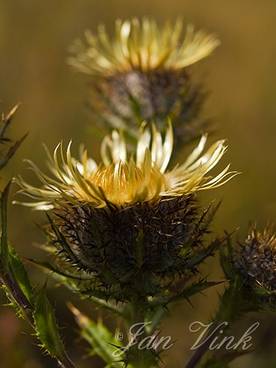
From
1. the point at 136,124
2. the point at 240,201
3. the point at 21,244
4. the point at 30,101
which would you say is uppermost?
the point at 30,101

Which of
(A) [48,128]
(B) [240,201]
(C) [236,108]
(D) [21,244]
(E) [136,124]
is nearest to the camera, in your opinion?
(E) [136,124]

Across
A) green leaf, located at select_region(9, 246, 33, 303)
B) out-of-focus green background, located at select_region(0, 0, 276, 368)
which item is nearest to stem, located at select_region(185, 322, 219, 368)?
green leaf, located at select_region(9, 246, 33, 303)

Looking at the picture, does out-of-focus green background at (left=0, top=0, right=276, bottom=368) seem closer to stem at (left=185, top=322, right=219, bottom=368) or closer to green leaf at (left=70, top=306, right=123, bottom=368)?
green leaf at (left=70, top=306, right=123, bottom=368)

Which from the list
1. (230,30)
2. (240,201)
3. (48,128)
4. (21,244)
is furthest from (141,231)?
(230,30)

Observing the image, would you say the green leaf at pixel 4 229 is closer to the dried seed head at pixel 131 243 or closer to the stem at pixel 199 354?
the dried seed head at pixel 131 243

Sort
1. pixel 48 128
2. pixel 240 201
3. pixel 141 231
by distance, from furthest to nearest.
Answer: pixel 48 128 → pixel 240 201 → pixel 141 231

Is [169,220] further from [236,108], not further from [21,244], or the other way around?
[236,108]
